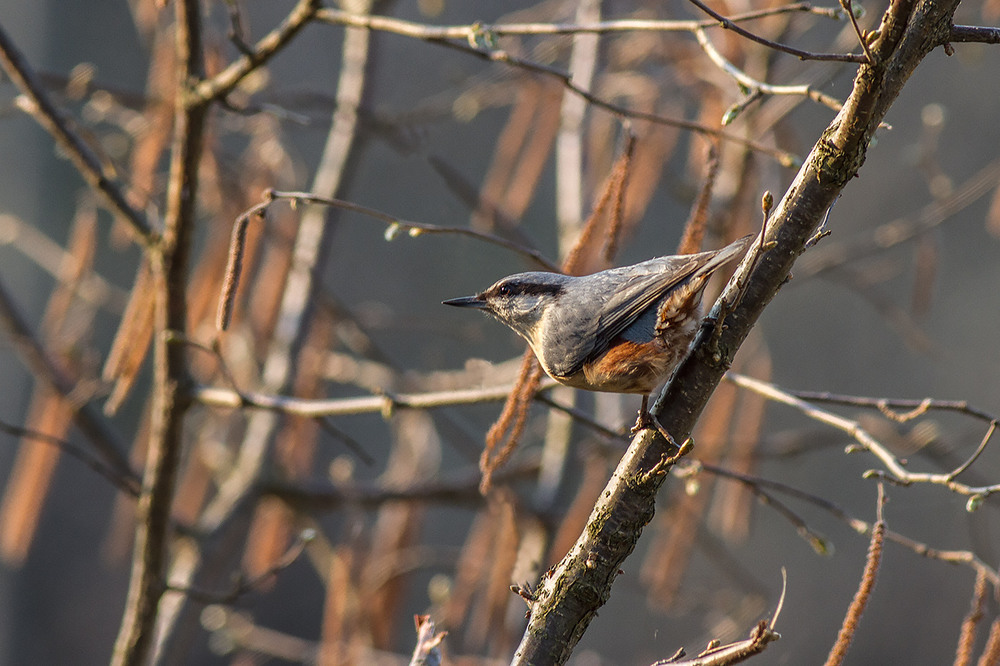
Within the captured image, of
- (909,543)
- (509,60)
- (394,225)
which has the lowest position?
(909,543)

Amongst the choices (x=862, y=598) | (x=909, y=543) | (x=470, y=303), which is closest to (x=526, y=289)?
(x=470, y=303)

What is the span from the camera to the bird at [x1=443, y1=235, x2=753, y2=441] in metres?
1.68

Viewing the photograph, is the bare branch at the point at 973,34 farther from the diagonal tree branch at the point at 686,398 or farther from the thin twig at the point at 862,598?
the thin twig at the point at 862,598

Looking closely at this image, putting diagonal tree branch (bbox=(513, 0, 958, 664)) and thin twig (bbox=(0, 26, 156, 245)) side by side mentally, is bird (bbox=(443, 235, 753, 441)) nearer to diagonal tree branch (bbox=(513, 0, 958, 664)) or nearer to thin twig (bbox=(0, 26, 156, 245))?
diagonal tree branch (bbox=(513, 0, 958, 664))

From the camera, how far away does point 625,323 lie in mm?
1781

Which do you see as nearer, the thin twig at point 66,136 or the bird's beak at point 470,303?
the thin twig at point 66,136

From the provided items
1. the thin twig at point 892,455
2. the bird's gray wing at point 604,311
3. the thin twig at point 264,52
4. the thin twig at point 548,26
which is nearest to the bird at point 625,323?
the bird's gray wing at point 604,311

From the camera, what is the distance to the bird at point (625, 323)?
1.68 meters

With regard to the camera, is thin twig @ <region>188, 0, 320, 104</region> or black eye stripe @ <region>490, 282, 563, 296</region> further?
black eye stripe @ <region>490, 282, 563, 296</region>

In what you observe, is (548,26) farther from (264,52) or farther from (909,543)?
(909,543)

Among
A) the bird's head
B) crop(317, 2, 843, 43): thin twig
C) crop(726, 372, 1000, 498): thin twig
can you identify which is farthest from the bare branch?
the bird's head

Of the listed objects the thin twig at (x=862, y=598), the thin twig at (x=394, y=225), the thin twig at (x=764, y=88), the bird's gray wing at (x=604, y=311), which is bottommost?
the thin twig at (x=862, y=598)

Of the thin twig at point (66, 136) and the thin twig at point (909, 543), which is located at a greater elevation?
the thin twig at point (66, 136)

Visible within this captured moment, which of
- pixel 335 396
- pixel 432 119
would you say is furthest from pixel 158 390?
pixel 335 396
